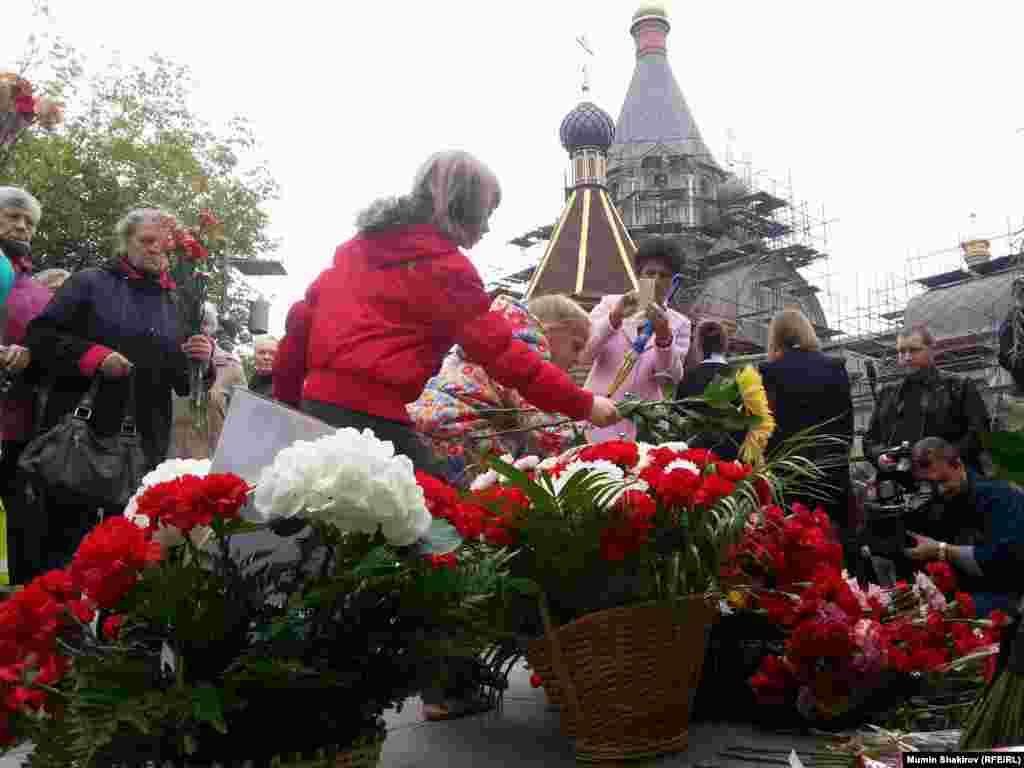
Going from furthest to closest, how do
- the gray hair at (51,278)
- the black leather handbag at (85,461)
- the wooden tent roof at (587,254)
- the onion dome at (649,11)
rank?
the onion dome at (649,11), the wooden tent roof at (587,254), the gray hair at (51,278), the black leather handbag at (85,461)

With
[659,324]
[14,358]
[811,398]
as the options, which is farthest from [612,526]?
[811,398]

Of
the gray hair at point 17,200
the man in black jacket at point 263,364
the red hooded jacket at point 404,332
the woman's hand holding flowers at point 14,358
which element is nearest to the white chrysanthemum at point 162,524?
the red hooded jacket at point 404,332

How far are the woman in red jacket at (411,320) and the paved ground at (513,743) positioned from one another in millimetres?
704

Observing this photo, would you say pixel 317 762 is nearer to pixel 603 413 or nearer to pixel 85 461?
pixel 603 413

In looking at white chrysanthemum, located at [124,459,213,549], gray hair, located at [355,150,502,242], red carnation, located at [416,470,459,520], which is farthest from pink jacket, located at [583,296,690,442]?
white chrysanthemum, located at [124,459,213,549]

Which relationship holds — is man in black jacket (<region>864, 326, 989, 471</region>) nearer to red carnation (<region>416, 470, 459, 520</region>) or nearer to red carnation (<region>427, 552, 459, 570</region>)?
red carnation (<region>416, 470, 459, 520</region>)

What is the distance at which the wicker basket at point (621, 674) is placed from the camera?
2307 millimetres

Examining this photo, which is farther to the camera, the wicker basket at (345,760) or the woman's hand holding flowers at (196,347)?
the woman's hand holding flowers at (196,347)

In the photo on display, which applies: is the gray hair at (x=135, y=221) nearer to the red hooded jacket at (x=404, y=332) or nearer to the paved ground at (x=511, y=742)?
the red hooded jacket at (x=404, y=332)

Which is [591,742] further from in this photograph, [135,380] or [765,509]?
[135,380]

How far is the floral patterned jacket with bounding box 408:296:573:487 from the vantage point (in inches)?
126

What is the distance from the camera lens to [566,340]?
4020 mm

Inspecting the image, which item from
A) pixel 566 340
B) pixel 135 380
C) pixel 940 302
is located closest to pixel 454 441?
pixel 566 340

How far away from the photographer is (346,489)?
69.9 inches
